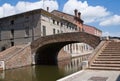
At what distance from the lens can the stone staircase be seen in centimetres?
1534

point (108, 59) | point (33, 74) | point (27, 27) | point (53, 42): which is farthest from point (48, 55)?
point (108, 59)

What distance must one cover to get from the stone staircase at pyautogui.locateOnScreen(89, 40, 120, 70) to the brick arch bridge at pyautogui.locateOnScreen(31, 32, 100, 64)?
474cm

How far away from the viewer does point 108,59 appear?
16.8 meters

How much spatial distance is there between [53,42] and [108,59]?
490 inches

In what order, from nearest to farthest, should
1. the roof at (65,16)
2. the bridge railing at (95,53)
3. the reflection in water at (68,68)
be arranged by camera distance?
the bridge railing at (95,53), the reflection in water at (68,68), the roof at (65,16)

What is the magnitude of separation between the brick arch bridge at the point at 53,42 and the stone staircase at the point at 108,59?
474 cm

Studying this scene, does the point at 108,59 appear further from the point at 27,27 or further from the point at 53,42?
the point at 27,27

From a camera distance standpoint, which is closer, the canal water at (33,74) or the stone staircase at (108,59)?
the stone staircase at (108,59)

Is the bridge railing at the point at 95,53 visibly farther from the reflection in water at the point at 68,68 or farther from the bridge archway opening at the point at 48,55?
the bridge archway opening at the point at 48,55

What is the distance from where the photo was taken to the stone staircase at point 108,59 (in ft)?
50.3

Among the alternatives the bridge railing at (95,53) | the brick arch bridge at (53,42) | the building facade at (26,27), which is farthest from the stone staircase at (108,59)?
the building facade at (26,27)

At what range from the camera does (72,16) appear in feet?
177

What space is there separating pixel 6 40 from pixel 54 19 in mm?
9031

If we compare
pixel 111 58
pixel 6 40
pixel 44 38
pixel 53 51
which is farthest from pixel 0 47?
pixel 111 58
